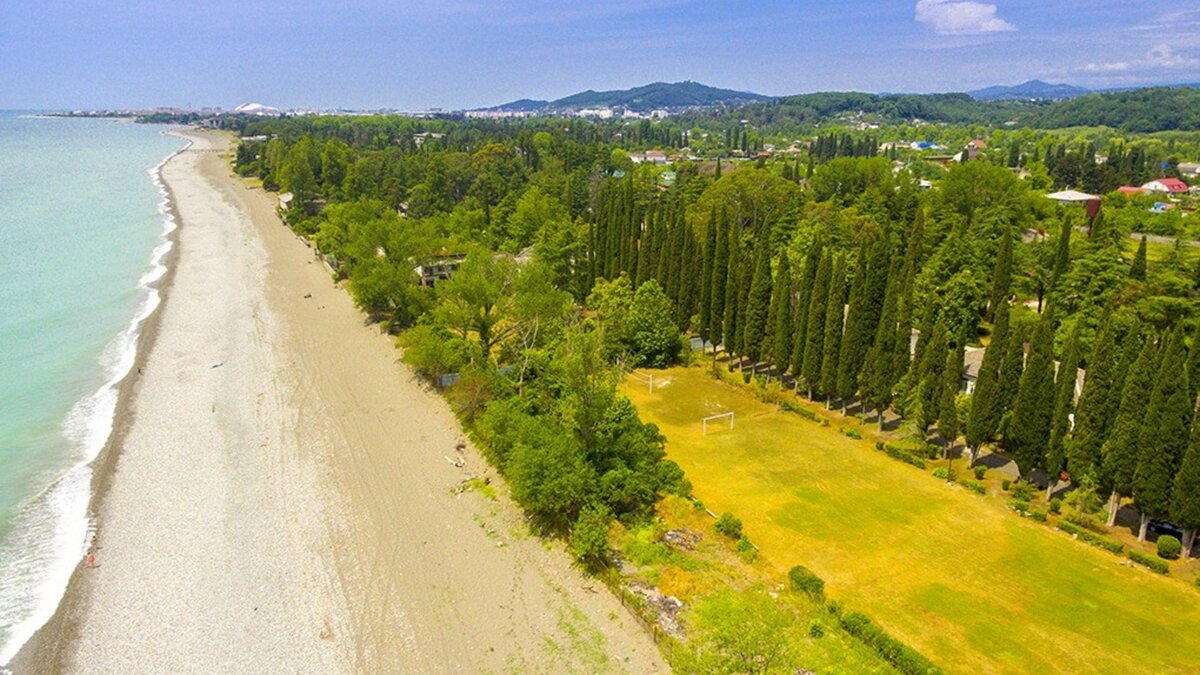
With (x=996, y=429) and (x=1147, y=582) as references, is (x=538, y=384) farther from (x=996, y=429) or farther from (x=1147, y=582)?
(x=1147, y=582)

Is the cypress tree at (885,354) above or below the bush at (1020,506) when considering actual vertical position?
above

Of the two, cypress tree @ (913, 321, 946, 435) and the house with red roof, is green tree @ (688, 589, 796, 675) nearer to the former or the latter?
cypress tree @ (913, 321, 946, 435)

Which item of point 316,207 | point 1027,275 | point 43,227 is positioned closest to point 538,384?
point 1027,275

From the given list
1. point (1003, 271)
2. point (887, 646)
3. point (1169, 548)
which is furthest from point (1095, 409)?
point (1003, 271)

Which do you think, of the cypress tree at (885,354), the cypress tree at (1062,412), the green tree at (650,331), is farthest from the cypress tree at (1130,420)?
the green tree at (650,331)

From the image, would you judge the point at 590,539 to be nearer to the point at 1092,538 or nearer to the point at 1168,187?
the point at 1092,538

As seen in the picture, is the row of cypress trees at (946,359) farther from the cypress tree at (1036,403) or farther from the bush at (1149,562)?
the bush at (1149,562)
